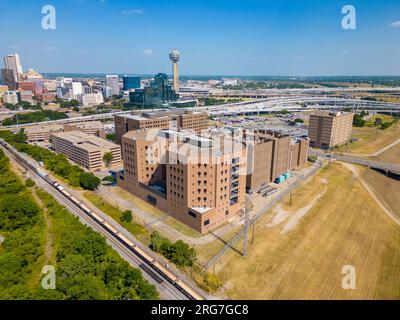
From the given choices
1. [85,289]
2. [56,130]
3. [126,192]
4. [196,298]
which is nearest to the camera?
[85,289]

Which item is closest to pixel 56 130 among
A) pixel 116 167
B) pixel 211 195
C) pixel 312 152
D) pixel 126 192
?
pixel 116 167

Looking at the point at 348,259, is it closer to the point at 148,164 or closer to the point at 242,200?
the point at 242,200

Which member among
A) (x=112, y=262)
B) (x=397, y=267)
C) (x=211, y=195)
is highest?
(x=211, y=195)

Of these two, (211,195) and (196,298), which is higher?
(211,195)

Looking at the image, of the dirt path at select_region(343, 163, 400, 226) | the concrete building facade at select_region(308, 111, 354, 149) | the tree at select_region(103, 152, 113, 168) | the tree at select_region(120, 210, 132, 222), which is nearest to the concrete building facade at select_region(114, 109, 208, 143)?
the tree at select_region(103, 152, 113, 168)

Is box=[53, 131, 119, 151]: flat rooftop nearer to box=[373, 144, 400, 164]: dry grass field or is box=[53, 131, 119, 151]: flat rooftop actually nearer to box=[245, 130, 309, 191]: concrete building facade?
box=[245, 130, 309, 191]: concrete building facade
